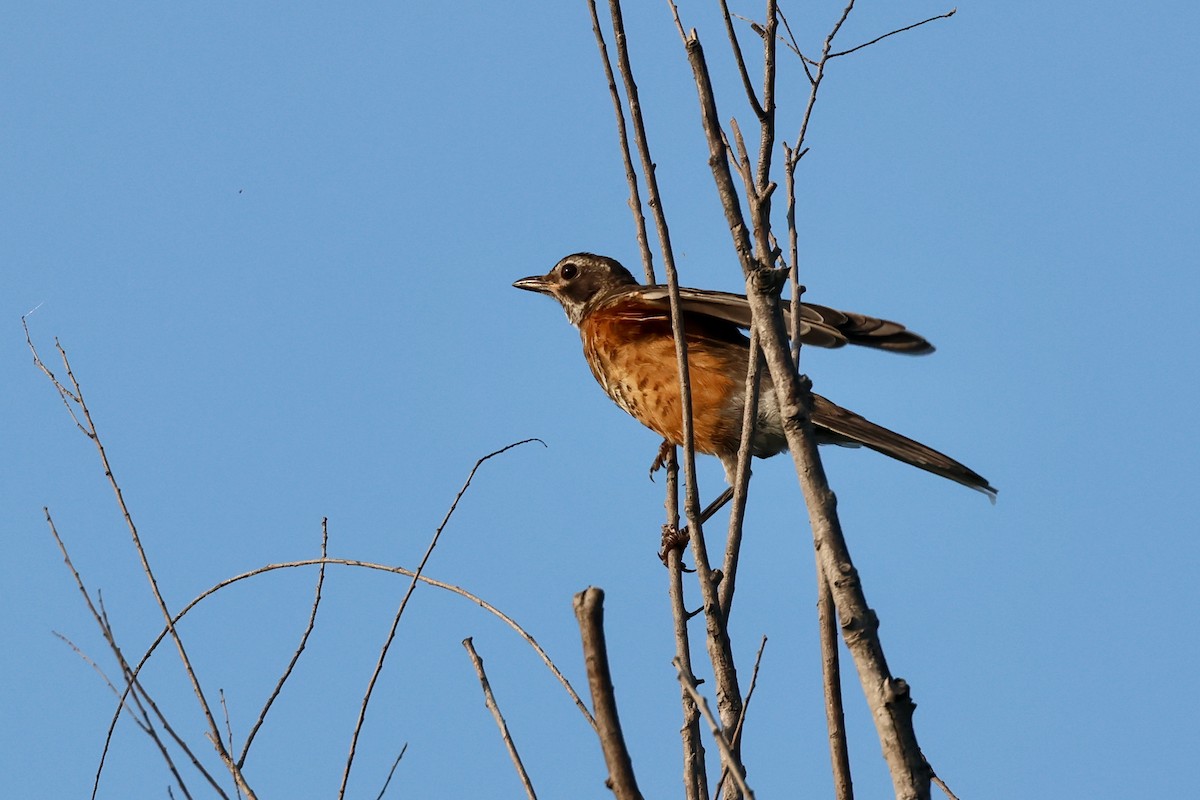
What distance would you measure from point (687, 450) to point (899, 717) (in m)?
1.46

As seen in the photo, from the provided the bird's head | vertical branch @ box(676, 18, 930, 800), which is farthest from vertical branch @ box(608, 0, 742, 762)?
the bird's head

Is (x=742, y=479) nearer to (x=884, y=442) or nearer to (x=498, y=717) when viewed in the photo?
(x=498, y=717)

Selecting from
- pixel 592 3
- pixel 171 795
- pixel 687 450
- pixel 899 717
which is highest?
pixel 592 3

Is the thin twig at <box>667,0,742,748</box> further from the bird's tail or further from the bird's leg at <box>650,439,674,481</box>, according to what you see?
the bird's leg at <box>650,439,674,481</box>

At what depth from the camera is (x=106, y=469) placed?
4.28 m

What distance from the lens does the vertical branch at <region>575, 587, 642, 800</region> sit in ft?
7.83

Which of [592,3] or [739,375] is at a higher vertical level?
[739,375]

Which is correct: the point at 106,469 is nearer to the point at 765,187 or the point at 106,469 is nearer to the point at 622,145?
the point at 622,145

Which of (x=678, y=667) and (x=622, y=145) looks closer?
(x=678, y=667)

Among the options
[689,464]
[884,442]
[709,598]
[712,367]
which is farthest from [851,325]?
[709,598]

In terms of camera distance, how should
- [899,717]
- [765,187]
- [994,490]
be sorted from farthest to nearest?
[994,490], [765,187], [899,717]

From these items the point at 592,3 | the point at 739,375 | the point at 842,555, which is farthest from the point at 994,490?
the point at 842,555

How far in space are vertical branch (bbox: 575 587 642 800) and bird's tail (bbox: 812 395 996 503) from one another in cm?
403

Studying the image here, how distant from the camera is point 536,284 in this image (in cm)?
952
